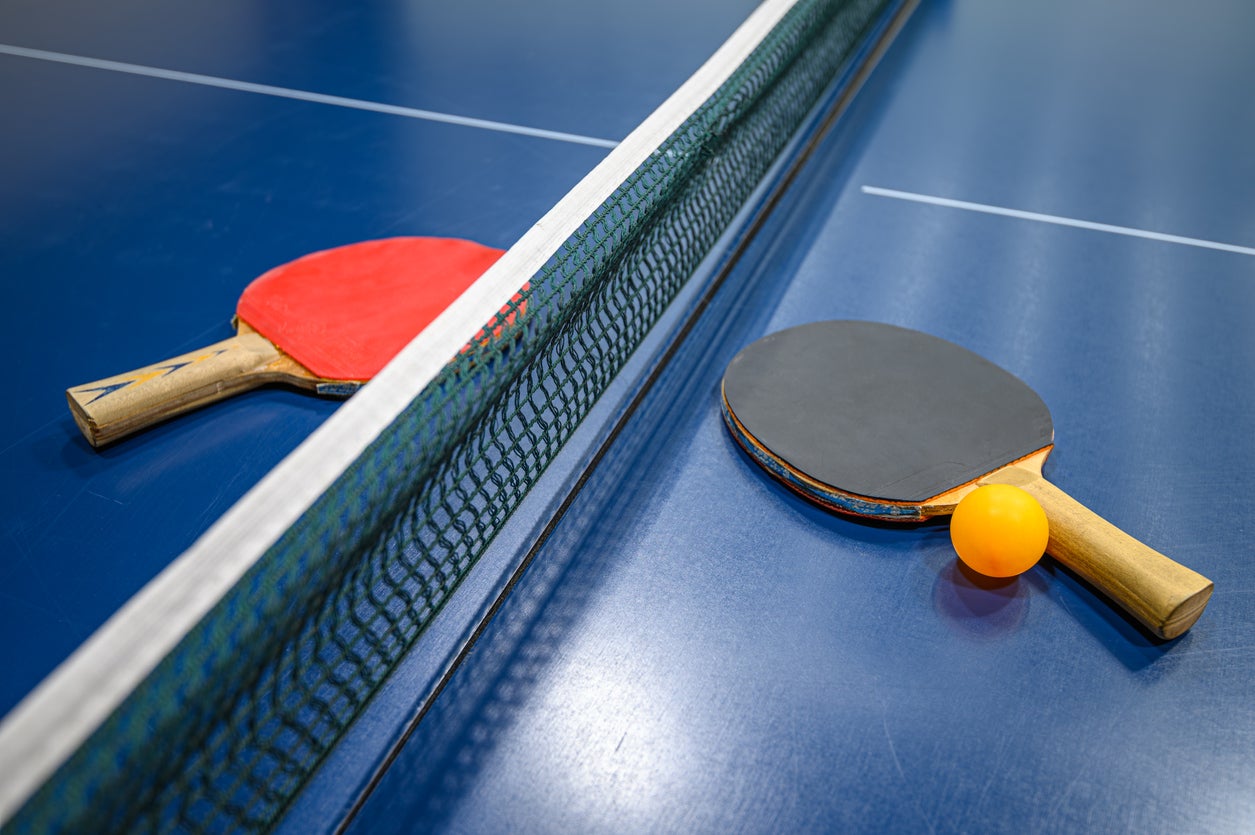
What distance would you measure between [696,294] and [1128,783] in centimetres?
165

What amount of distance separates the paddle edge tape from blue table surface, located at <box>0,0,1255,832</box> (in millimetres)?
42

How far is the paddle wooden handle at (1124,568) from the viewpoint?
1.83m

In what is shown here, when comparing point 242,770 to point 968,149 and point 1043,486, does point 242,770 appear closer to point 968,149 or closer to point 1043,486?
point 1043,486

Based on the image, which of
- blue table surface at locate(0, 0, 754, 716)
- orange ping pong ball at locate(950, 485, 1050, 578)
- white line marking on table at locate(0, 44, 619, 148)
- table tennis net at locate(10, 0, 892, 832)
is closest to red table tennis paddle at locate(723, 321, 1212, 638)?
orange ping pong ball at locate(950, 485, 1050, 578)

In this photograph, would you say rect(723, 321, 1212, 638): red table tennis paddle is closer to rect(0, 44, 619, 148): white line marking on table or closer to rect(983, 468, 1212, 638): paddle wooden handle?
rect(983, 468, 1212, 638): paddle wooden handle

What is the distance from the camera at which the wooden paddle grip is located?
7.14 ft

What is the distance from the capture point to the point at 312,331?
2.46 metres

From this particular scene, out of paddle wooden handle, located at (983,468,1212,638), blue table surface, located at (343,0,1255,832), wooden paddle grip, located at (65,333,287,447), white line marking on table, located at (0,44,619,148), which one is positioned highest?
white line marking on table, located at (0,44,619,148)

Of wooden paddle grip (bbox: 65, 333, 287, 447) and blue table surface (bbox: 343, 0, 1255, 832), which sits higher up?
wooden paddle grip (bbox: 65, 333, 287, 447)

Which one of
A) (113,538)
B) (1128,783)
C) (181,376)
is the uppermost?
→ (181,376)

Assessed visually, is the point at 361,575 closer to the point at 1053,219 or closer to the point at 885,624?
the point at 885,624

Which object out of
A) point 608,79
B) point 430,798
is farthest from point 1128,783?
point 608,79

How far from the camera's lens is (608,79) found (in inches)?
168

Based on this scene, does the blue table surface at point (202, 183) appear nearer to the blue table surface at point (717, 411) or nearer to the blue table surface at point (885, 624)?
the blue table surface at point (717, 411)
